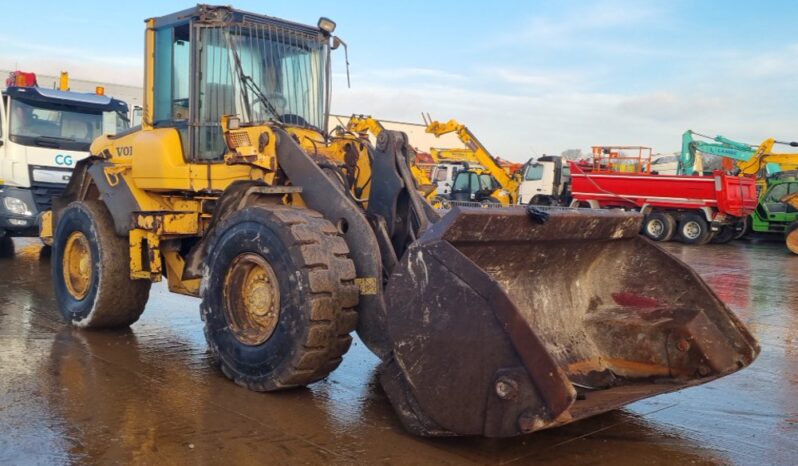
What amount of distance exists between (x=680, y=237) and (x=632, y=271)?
18362mm

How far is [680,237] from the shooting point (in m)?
22.6

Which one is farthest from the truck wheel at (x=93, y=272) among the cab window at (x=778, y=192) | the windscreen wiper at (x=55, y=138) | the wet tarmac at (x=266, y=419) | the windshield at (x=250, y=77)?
the cab window at (x=778, y=192)

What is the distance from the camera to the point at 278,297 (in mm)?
4980

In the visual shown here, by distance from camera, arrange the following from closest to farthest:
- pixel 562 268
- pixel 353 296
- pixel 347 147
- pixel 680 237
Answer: pixel 353 296
pixel 562 268
pixel 347 147
pixel 680 237

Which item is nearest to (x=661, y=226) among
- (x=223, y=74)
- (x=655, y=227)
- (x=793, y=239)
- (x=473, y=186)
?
(x=655, y=227)

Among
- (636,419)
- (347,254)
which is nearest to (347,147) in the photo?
(347,254)

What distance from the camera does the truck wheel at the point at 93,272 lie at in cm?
688

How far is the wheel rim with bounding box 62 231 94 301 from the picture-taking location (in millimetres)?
7348

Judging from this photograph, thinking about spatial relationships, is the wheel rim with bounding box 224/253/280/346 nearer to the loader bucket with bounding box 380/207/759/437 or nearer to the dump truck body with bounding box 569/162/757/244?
the loader bucket with bounding box 380/207/759/437

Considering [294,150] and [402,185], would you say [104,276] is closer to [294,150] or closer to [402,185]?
[294,150]

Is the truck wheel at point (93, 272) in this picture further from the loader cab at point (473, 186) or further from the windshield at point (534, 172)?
the windshield at point (534, 172)

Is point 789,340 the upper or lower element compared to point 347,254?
lower

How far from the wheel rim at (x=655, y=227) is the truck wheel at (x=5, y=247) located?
16823 mm

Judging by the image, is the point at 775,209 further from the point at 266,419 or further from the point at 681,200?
the point at 266,419
